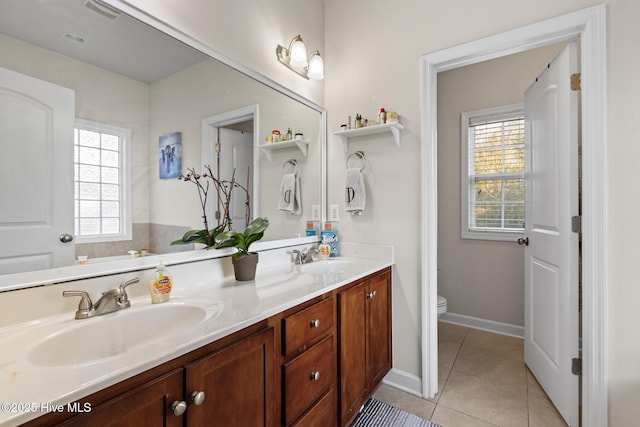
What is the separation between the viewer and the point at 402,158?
1965mm

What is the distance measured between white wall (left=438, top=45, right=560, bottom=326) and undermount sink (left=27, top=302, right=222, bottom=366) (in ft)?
8.77

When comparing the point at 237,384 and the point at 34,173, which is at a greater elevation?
the point at 34,173

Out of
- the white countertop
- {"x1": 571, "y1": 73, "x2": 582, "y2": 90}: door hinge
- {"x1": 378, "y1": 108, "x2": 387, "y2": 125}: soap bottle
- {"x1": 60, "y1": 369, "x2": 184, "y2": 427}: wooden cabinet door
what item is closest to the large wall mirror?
the white countertop

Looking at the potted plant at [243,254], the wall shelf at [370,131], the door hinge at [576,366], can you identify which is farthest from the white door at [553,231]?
the potted plant at [243,254]

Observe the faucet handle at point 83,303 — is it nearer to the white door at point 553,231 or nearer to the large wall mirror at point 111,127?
the large wall mirror at point 111,127

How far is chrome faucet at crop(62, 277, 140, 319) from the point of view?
95cm

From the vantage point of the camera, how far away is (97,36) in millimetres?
1080

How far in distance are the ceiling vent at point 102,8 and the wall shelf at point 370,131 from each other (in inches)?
53.1

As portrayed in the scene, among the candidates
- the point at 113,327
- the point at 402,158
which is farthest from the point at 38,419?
the point at 402,158

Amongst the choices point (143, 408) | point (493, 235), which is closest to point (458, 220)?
point (493, 235)

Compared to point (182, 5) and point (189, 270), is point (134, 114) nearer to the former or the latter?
point (182, 5)

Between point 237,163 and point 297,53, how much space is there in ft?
2.89

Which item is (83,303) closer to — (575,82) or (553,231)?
(553,231)

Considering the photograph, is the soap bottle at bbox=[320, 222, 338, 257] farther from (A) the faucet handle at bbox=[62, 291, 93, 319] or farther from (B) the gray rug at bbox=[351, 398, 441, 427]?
(A) the faucet handle at bbox=[62, 291, 93, 319]
